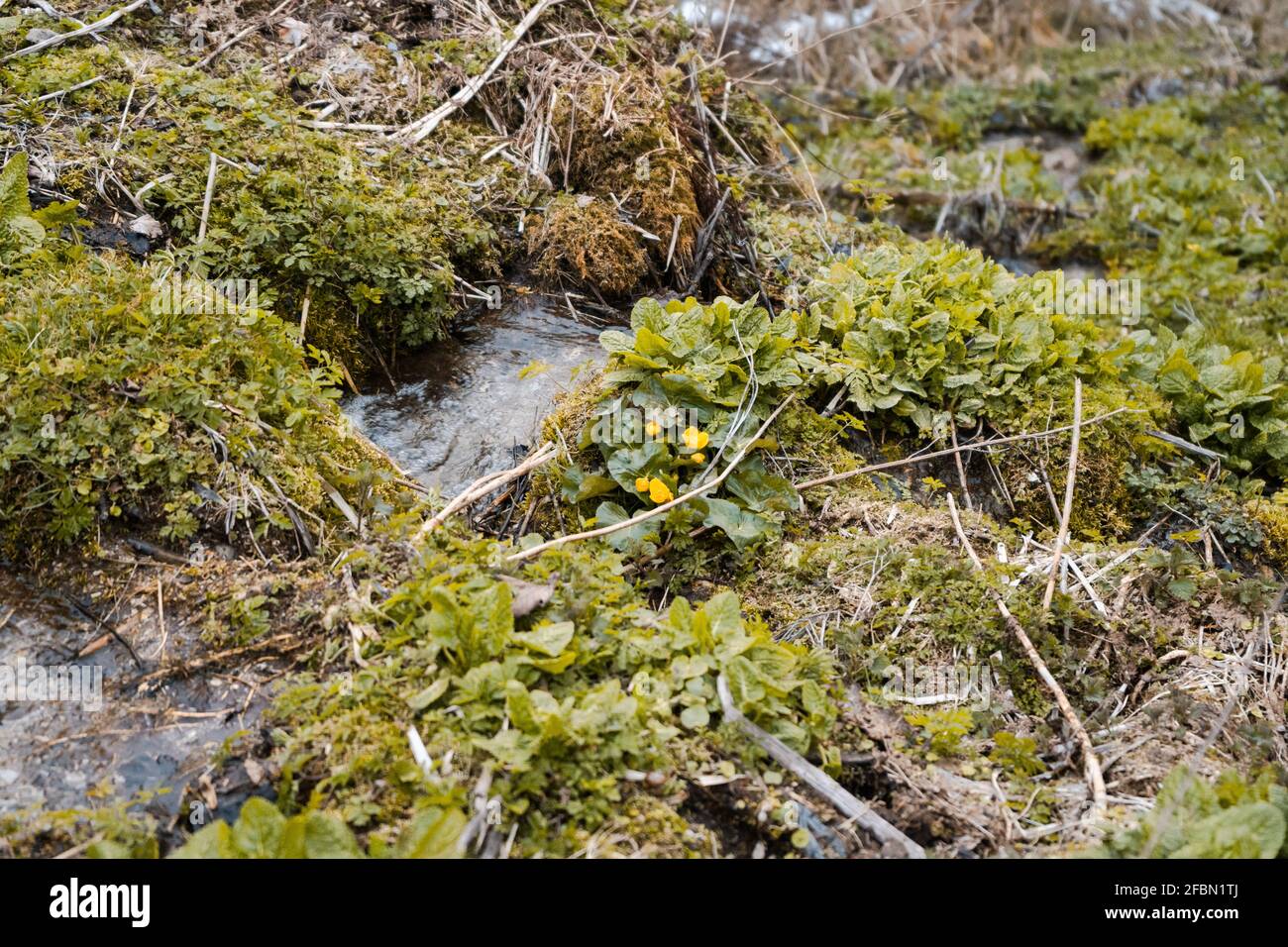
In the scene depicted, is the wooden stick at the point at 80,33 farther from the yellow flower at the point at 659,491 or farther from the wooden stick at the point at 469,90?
the yellow flower at the point at 659,491

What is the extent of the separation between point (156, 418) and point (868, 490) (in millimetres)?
3232

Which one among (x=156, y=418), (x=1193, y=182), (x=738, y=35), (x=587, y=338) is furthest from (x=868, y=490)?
(x=738, y=35)

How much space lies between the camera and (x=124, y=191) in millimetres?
4863

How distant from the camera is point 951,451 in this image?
475cm

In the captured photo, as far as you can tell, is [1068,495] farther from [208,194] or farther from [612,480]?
[208,194]

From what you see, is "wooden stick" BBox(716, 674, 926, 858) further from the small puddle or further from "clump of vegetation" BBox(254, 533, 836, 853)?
the small puddle

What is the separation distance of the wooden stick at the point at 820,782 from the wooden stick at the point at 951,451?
5.49ft

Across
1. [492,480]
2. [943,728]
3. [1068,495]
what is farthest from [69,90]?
[1068,495]

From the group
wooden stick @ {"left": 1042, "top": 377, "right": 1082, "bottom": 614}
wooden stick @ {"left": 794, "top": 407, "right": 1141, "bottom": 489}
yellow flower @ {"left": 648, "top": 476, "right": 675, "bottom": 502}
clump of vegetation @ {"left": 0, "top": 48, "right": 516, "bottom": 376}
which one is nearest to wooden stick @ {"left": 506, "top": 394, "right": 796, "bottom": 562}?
yellow flower @ {"left": 648, "top": 476, "right": 675, "bottom": 502}

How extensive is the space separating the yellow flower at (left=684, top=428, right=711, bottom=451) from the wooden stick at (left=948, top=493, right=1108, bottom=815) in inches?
51.6

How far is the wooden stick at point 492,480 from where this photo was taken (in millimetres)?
4090

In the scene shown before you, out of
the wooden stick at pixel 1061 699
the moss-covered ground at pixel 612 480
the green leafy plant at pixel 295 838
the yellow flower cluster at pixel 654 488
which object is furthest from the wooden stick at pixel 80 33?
the wooden stick at pixel 1061 699

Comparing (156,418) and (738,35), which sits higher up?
(738,35)
